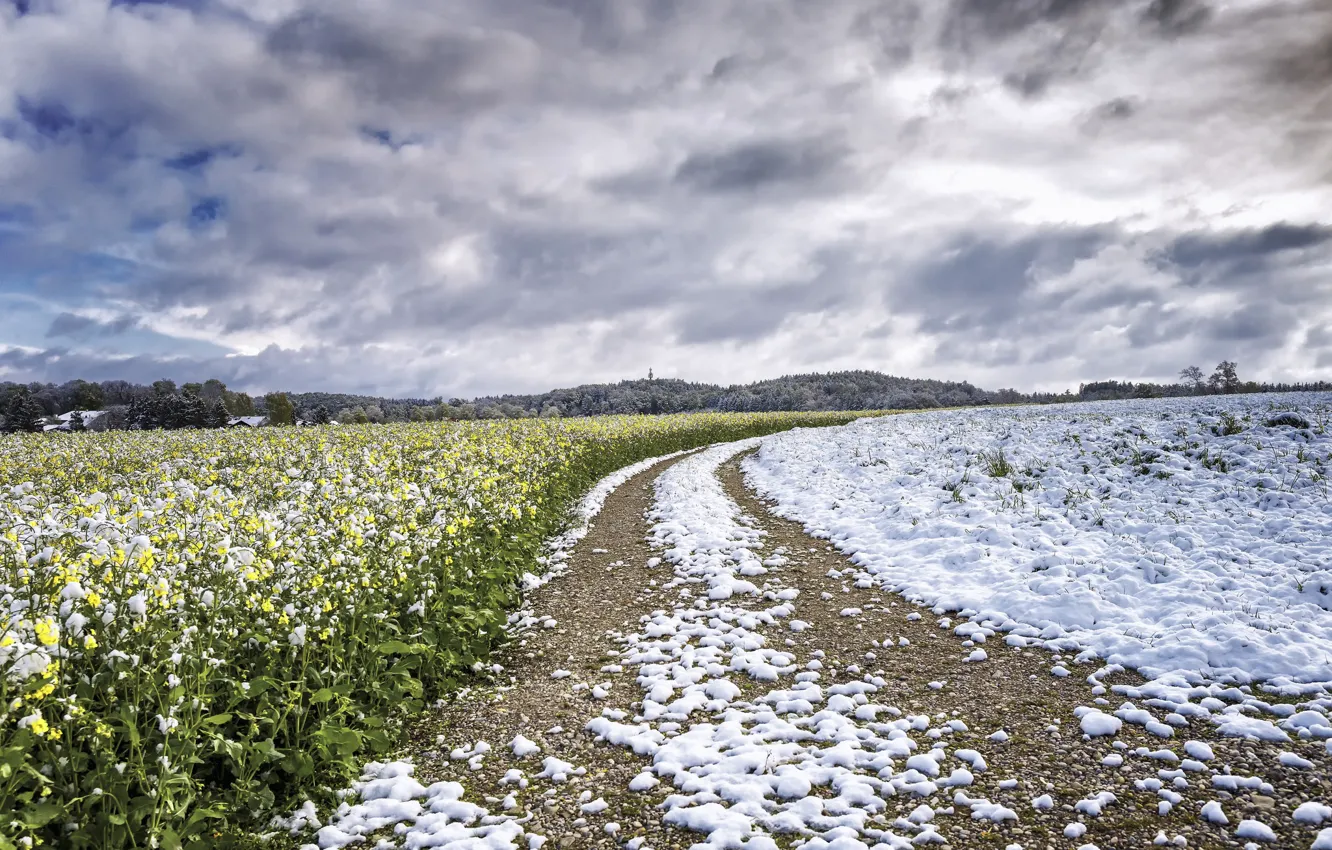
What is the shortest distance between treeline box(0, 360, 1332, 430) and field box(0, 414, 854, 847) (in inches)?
1895

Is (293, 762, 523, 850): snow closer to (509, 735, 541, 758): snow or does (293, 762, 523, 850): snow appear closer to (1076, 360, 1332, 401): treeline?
(509, 735, 541, 758): snow

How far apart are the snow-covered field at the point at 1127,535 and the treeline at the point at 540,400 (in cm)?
4164

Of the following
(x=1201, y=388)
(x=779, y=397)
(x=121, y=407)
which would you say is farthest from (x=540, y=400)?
(x=1201, y=388)

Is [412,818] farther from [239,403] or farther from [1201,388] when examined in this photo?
[239,403]

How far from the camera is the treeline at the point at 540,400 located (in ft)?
202

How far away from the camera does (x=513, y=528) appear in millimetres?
13094

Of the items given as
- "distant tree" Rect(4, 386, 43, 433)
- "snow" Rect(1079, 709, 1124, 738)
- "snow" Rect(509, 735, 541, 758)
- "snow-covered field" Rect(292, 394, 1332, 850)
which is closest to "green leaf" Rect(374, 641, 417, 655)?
"snow-covered field" Rect(292, 394, 1332, 850)

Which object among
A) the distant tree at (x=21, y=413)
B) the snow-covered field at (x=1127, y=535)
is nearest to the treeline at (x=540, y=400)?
the distant tree at (x=21, y=413)

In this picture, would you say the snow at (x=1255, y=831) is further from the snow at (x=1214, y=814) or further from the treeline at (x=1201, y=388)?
the treeline at (x=1201, y=388)

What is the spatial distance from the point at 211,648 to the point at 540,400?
112m

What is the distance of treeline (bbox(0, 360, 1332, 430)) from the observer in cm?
6156

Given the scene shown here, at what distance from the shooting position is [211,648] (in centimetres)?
503

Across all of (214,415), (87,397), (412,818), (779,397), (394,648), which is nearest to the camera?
(412,818)

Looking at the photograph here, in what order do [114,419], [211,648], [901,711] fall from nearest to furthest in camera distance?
[211,648] → [901,711] → [114,419]
